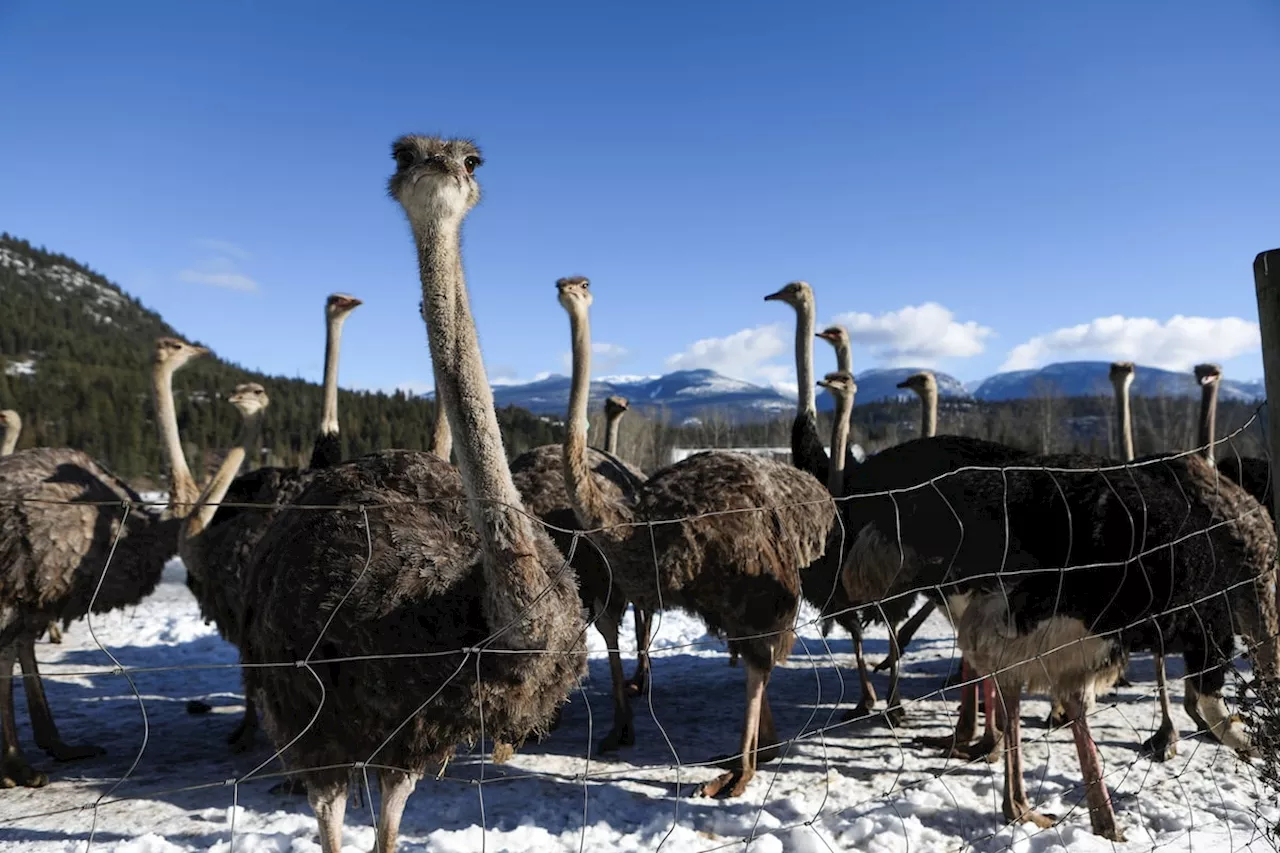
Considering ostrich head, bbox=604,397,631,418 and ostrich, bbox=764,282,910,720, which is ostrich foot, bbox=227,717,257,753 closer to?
ostrich, bbox=764,282,910,720

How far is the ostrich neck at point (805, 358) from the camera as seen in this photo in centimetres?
716

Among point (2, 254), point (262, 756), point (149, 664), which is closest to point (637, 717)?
point (262, 756)

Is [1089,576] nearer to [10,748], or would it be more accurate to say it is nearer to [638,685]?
[638,685]

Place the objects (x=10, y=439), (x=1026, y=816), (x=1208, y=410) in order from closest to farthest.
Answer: (x=1026, y=816), (x=1208, y=410), (x=10, y=439)

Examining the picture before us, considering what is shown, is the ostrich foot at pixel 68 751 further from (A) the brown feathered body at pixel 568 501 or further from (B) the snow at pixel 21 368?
(B) the snow at pixel 21 368

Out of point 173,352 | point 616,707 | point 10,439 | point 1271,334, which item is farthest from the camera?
point 10,439

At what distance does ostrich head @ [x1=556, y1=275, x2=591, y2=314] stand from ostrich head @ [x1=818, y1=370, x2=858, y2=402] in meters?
2.65

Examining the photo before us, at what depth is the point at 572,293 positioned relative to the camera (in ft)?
17.3

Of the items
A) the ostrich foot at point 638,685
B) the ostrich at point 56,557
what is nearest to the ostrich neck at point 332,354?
the ostrich at point 56,557

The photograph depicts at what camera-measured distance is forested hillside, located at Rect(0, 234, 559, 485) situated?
42.7 metres

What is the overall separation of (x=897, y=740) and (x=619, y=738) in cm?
220

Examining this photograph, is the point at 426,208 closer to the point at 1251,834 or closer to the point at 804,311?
the point at 1251,834

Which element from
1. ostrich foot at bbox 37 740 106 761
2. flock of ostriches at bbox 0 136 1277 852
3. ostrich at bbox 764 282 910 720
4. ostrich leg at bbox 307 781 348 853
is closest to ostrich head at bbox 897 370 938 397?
ostrich at bbox 764 282 910 720

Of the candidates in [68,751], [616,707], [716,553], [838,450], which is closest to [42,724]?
[68,751]
